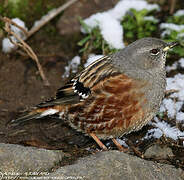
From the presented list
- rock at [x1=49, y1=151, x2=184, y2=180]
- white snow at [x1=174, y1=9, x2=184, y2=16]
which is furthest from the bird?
white snow at [x1=174, y1=9, x2=184, y2=16]

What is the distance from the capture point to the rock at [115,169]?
3.79 metres

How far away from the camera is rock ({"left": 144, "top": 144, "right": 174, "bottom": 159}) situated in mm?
4609

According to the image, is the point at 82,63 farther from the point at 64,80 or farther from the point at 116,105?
the point at 116,105

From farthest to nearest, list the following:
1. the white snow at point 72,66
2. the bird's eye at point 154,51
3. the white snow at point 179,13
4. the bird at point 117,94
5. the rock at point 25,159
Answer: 1. the white snow at point 179,13
2. the white snow at point 72,66
3. the bird's eye at point 154,51
4. the bird at point 117,94
5. the rock at point 25,159

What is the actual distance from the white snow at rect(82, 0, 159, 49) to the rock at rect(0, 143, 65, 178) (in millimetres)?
2861

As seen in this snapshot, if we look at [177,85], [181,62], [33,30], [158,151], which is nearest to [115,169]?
[158,151]

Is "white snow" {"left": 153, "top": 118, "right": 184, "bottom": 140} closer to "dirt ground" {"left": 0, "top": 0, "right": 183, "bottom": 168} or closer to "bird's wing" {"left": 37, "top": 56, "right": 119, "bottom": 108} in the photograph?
"dirt ground" {"left": 0, "top": 0, "right": 183, "bottom": 168}

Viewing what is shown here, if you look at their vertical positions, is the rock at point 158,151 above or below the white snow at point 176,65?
below

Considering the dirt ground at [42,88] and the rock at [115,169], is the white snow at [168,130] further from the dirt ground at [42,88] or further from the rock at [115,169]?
the rock at [115,169]

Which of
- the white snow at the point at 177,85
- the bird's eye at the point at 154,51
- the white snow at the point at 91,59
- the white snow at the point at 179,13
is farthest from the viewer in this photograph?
the white snow at the point at 179,13

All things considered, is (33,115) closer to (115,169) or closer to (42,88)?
(42,88)

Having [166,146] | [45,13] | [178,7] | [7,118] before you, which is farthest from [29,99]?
[178,7]

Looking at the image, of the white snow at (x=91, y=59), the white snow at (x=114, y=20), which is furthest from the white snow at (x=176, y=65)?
the white snow at (x=91, y=59)

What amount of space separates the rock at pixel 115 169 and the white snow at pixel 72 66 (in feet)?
8.27
